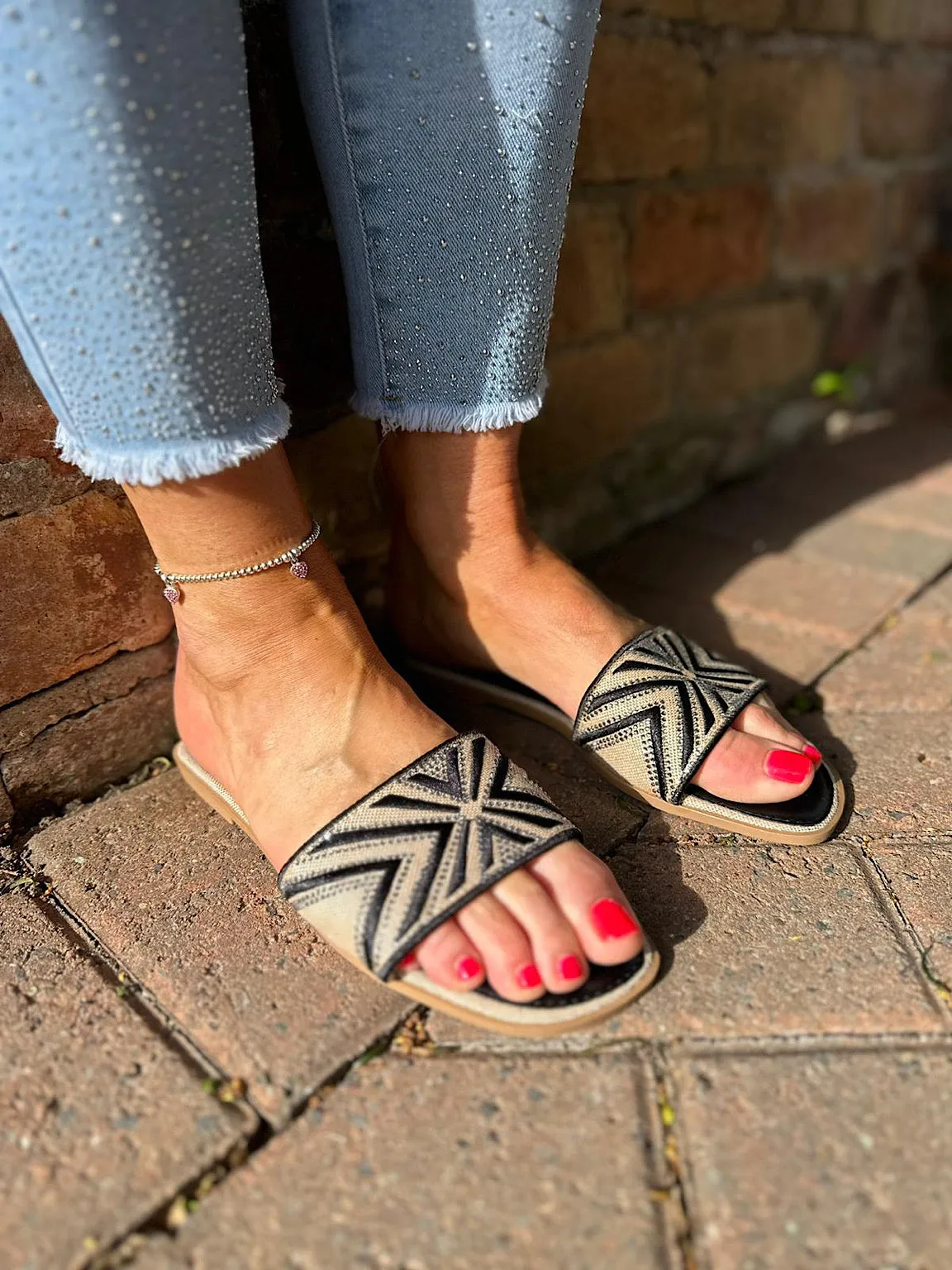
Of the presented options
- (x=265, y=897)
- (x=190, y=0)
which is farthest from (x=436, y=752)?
(x=190, y=0)

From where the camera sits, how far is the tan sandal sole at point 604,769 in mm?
916

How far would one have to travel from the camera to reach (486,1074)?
0.71m

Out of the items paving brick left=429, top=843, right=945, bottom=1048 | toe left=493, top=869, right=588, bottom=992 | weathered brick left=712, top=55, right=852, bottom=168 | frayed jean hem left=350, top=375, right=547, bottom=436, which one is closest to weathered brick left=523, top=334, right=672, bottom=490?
weathered brick left=712, top=55, right=852, bottom=168

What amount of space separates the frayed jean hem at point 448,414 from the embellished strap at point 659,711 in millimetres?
275

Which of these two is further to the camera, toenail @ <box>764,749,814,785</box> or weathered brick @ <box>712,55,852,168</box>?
weathered brick @ <box>712,55,852,168</box>

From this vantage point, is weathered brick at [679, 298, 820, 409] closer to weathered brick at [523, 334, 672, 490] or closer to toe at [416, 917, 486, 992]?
weathered brick at [523, 334, 672, 490]

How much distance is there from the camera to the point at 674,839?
3.10 feet

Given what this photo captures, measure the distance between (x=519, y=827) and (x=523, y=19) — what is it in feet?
2.28

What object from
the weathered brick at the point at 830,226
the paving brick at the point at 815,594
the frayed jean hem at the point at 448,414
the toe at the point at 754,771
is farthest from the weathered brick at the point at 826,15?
the toe at the point at 754,771

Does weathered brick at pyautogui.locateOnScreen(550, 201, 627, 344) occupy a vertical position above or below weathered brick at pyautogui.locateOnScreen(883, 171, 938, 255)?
above

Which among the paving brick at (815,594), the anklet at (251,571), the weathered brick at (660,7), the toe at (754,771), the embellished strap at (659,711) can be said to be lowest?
the paving brick at (815,594)

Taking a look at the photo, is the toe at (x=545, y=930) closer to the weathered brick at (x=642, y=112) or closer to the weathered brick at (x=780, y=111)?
the weathered brick at (x=642, y=112)

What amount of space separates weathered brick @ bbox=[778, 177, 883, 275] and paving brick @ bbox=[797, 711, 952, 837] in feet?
3.69

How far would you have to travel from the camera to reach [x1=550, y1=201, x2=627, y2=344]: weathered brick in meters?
1.43
